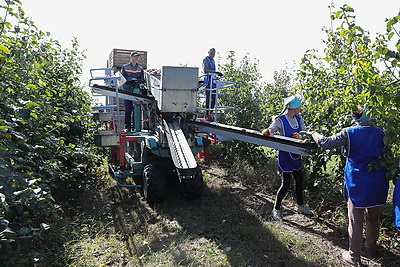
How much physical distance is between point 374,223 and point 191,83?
310 centimetres

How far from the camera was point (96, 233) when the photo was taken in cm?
454

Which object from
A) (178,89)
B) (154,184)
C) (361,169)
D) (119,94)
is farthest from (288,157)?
(119,94)

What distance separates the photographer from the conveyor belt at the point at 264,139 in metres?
3.30

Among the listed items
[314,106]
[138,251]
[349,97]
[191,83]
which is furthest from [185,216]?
[349,97]

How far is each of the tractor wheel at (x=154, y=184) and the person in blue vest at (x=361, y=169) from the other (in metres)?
2.72

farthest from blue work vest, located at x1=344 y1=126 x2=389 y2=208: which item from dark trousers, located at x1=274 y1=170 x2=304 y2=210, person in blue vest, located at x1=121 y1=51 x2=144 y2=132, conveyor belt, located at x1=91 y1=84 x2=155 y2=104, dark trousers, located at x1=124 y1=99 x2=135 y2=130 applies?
dark trousers, located at x1=124 y1=99 x2=135 y2=130

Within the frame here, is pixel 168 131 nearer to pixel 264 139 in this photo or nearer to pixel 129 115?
pixel 264 139

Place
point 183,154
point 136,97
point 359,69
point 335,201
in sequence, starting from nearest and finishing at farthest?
1. point 359,69
2. point 183,154
3. point 335,201
4. point 136,97

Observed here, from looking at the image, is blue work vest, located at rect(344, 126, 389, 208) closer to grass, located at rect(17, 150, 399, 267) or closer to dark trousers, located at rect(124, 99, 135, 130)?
grass, located at rect(17, 150, 399, 267)

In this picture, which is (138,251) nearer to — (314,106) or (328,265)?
(328,265)

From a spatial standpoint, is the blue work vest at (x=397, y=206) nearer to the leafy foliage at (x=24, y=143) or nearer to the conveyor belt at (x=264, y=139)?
the conveyor belt at (x=264, y=139)

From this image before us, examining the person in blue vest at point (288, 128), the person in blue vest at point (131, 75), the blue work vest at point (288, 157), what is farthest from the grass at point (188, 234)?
the person in blue vest at point (131, 75)

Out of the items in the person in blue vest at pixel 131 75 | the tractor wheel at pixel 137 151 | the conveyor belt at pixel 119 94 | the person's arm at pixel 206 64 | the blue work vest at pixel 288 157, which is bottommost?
the tractor wheel at pixel 137 151

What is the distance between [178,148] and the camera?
4.54 m
